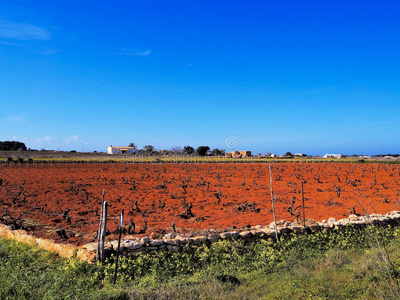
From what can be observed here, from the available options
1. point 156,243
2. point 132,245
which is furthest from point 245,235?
point 132,245

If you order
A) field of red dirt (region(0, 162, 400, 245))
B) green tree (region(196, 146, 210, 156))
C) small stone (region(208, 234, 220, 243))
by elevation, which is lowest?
field of red dirt (region(0, 162, 400, 245))

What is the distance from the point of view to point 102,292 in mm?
5316

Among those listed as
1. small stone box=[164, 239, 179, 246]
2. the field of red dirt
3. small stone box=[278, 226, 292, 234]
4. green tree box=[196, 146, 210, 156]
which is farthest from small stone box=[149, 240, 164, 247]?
green tree box=[196, 146, 210, 156]

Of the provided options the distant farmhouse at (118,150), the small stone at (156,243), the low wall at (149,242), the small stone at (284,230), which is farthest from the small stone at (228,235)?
the distant farmhouse at (118,150)

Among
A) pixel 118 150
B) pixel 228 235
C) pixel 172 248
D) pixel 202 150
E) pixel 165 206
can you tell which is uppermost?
pixel 118 150

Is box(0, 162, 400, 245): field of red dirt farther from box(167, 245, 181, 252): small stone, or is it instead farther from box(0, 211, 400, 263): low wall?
box(167, 245, 181, 252): small stone

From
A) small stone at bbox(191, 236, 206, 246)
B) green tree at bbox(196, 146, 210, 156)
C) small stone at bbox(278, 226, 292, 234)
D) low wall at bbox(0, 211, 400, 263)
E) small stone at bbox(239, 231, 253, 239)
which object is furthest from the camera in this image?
green tree at bbox(196, 146, 210, 156)

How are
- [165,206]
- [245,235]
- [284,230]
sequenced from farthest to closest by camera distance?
[165,206] < [284,230] < [245,235]

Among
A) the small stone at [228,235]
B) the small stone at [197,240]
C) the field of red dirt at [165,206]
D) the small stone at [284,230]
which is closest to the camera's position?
the small stone at [197,240]

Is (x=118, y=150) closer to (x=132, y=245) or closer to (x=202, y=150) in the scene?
(x=202, y=150)

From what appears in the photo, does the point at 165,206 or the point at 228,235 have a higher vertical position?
the point at 228,235

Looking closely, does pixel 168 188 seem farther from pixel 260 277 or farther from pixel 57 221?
pixel 260 277

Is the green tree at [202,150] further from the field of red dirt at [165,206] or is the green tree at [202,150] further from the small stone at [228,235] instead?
the small stone at [228,235]

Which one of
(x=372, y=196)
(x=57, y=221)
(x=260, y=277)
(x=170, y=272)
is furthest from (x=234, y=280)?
(x=372, y=196)
